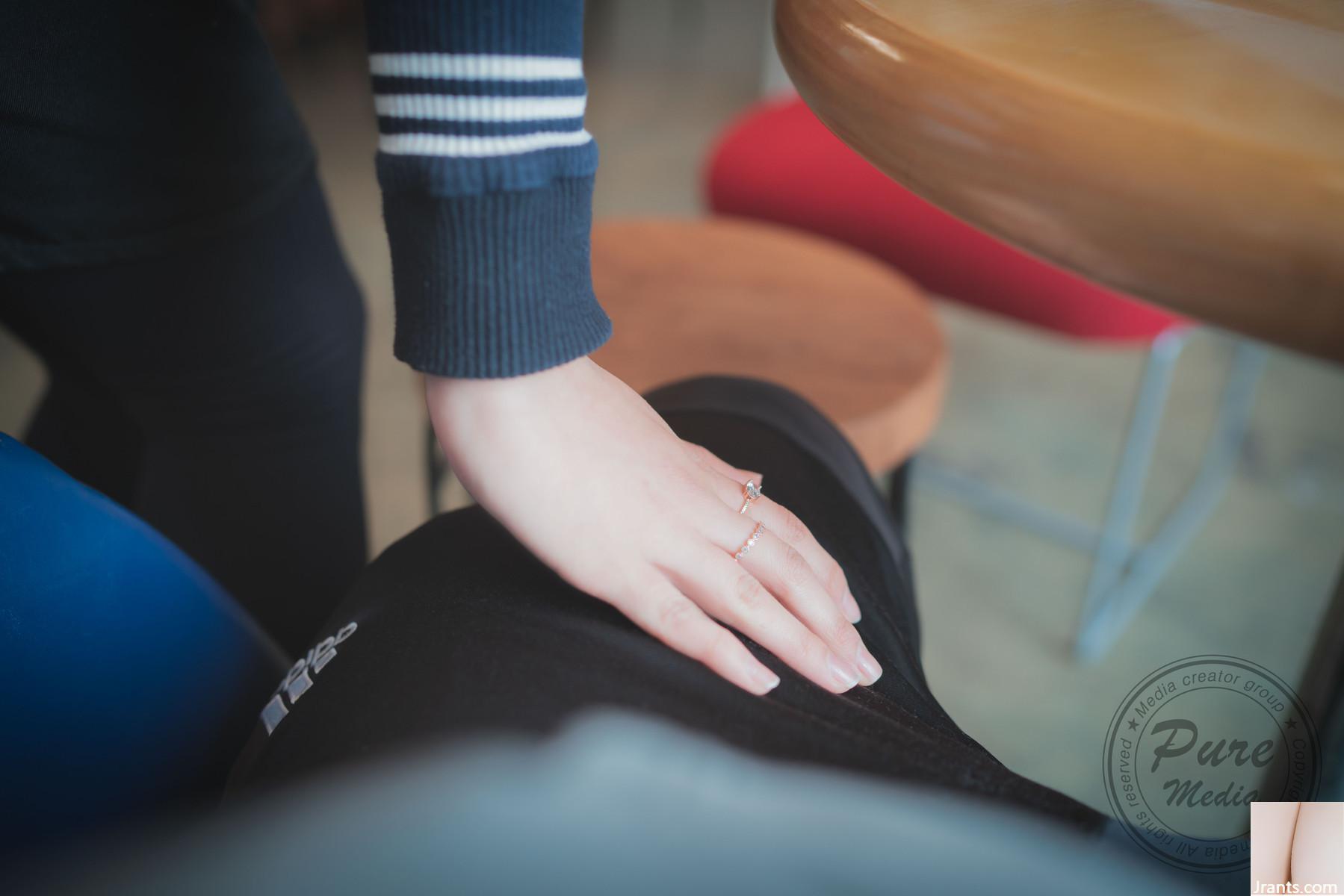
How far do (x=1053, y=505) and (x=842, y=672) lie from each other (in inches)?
46.3

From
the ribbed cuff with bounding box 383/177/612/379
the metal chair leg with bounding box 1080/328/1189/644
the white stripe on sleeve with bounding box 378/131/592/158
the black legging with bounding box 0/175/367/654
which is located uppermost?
the white stripe on sleeve with bounding box 378/131/592/158

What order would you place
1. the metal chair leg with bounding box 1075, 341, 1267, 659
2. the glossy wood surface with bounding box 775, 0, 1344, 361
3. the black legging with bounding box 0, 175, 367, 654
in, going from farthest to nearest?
the metal chair leg with bounding box 1075, 341, 1267, 659, the black legging with bounding box 0, 175, 367, 654, the glossy wood surface with bounding box 775, 0, 1344, 361

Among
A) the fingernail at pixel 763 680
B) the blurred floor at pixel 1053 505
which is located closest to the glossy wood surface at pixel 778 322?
the blurred floor at pixel 1053 505

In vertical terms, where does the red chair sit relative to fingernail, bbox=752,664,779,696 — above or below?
below

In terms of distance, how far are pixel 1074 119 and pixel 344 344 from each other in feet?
1.55

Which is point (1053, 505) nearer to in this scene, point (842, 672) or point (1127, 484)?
point (1127, 484)

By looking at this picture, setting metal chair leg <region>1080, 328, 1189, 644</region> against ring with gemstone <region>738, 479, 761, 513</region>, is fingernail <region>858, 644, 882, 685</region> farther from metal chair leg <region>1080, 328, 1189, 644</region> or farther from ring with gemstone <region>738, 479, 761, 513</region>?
metal chair leg <region>1080, 328, 1189, 644</region>

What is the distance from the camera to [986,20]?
313 mm

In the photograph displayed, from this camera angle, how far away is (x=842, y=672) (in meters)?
0.32

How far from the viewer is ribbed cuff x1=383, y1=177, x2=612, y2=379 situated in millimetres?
286

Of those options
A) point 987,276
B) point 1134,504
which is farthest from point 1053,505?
point 987,276

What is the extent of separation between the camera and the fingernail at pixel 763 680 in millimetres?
300

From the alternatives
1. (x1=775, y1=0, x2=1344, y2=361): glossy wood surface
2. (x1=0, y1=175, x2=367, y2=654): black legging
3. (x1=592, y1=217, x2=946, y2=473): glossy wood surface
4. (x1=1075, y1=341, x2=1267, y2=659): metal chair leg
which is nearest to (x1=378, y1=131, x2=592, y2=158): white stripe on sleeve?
(x1=775, y1=0, x2=1344, y2=361): glossy wood surface

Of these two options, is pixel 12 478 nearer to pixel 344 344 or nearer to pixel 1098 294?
pixel 344 344
